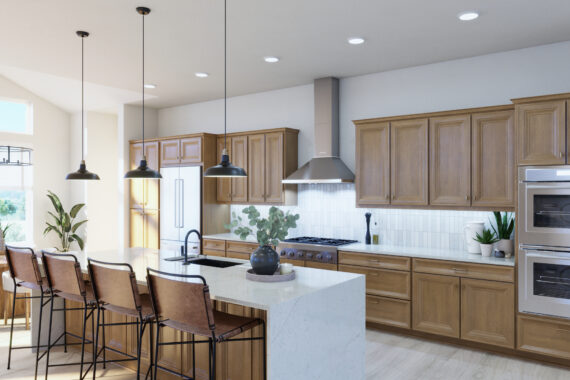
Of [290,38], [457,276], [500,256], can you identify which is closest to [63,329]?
[290,38]

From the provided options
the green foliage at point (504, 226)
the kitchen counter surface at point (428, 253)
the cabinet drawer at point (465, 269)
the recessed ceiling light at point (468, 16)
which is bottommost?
the cabinet drawer at point (465, 269)

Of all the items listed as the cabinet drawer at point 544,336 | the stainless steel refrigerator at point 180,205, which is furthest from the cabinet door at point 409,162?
the stainless steel refrigerator at point 180,205

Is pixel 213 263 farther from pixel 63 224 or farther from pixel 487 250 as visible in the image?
pixel 63 224

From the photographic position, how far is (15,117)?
739 centimetres

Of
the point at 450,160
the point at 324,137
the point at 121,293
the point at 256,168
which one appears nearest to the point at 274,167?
the point at 256,168

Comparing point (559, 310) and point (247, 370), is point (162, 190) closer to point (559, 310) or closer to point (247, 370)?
point (247, 370)

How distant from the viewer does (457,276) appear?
163 inches

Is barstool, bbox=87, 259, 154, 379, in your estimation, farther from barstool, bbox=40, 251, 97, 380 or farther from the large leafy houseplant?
the large leafy houseplant

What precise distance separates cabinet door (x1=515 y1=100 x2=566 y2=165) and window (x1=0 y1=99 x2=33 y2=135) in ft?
24.3

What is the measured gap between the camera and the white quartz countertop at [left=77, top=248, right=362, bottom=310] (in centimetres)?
250

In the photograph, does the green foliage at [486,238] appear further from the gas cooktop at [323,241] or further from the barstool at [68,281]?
the barstool at [68,281]

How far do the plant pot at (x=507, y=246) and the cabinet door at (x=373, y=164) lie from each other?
3.84ft

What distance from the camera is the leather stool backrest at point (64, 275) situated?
10.5ft

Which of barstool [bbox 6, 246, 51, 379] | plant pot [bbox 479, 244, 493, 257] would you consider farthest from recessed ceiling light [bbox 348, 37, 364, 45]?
barstool [bbox 6, 246, 51, 379]
